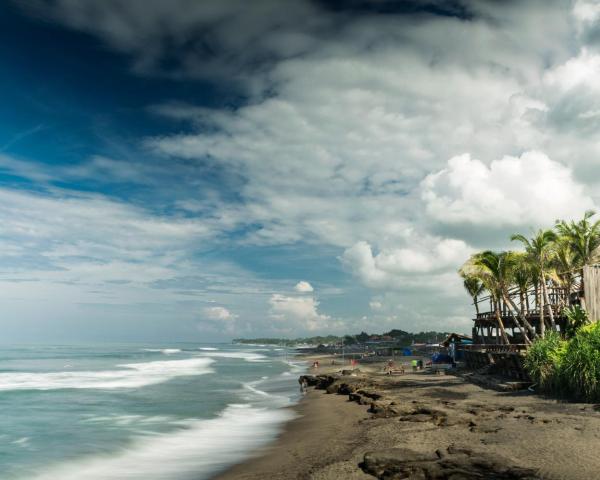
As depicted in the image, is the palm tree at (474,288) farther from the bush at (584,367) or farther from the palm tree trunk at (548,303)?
the bush at (584,367)

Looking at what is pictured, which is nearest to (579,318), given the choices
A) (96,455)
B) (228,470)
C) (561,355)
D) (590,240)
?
(561,355)

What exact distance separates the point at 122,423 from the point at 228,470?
534 inches

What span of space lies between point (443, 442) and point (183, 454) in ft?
35.1

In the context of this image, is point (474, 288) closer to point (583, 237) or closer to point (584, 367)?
point (583, 237)

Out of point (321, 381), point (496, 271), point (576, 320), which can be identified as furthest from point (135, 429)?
point (496, 271)

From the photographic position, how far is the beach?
11500 millimetres

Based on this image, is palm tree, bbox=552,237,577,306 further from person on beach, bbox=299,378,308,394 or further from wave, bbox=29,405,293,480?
wave, bbox=29,405,293,480

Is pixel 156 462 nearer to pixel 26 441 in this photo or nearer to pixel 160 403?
pixel 26 441

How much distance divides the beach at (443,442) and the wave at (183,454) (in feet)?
4.32

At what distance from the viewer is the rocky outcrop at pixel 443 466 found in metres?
10.9

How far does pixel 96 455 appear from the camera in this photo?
1978 cm

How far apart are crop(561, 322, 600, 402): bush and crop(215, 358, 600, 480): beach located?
1144 millimetres

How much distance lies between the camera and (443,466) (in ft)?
37.9

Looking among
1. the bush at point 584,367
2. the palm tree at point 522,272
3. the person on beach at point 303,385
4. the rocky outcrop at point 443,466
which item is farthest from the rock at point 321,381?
the rocky outcrop at point 443,466
